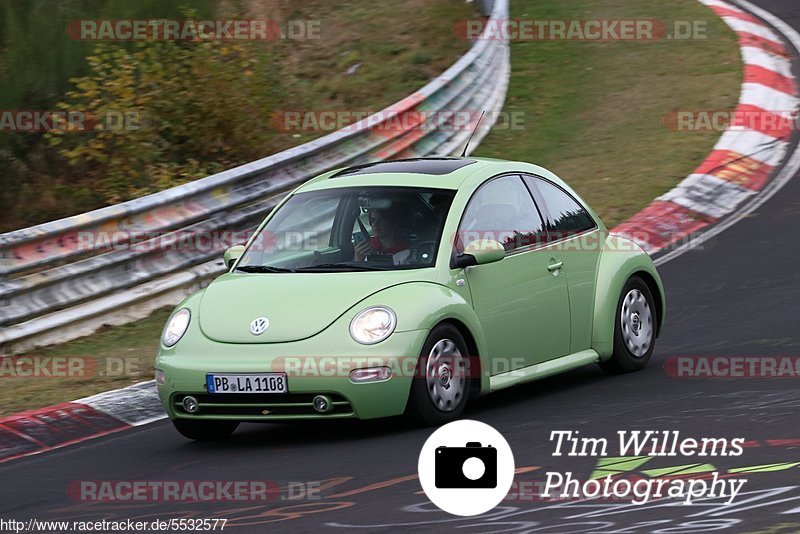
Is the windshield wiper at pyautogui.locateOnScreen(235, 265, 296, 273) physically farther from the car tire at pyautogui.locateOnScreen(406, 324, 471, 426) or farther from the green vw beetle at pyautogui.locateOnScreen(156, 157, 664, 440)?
the car tire at pyautogui.locateOnScreen(406, 324, 471, 426)

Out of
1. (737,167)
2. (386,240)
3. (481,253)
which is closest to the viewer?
(481,253)

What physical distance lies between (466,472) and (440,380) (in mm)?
1340

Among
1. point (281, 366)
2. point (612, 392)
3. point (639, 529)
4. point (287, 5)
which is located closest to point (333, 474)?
point (281, 366)

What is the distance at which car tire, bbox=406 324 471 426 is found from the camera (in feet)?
24.9

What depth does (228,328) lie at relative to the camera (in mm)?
7801

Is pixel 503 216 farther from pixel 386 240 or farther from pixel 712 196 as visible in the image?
pixel 712 196

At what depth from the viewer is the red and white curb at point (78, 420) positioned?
833cm

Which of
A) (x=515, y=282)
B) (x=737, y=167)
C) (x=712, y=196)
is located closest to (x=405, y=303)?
(x=515, y=282)

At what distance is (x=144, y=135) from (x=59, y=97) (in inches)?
37.7

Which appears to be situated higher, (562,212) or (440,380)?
(562,212)

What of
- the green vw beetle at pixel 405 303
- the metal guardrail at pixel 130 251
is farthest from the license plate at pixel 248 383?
the metal guardrail at pixel 130 251

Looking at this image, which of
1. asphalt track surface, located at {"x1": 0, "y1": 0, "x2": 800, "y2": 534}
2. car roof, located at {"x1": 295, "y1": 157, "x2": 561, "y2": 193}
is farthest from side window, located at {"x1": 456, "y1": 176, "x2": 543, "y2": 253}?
asphalt track surface, located at {"x1": 0, "y1": 0, "x2": 800, "y2": 534}

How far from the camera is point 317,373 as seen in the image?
7488 mm

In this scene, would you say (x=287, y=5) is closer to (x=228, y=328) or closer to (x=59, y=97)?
(x=59, y=97)
